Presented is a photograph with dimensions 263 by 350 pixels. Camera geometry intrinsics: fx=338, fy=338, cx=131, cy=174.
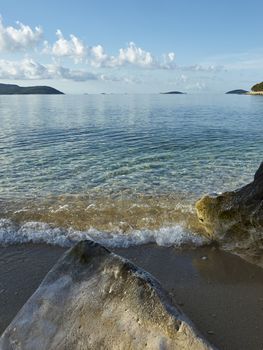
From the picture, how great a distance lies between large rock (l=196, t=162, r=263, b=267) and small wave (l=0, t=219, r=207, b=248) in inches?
21.6

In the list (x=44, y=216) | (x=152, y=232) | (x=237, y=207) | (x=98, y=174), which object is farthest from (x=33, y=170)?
(x=237, y=207)

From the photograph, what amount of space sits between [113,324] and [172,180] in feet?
35.7

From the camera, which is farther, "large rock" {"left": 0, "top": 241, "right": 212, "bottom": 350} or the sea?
the sea

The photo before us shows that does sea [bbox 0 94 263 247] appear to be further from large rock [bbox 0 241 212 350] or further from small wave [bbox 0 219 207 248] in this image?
large rock [bbox 0 241 212 350]

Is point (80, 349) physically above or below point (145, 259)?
above

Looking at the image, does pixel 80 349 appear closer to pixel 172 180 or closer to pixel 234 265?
pixel 234 265

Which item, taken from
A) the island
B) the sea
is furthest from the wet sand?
the island

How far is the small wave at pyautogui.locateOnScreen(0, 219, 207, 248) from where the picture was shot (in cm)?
877

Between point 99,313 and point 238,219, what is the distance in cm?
494

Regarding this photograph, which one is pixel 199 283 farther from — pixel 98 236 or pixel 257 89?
pixel 257 89

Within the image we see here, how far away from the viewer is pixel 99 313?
4.54 meters

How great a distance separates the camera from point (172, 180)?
1492 centimetres

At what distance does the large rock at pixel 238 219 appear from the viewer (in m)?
7.89

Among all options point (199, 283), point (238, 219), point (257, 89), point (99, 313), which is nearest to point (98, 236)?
point (199, 283)
